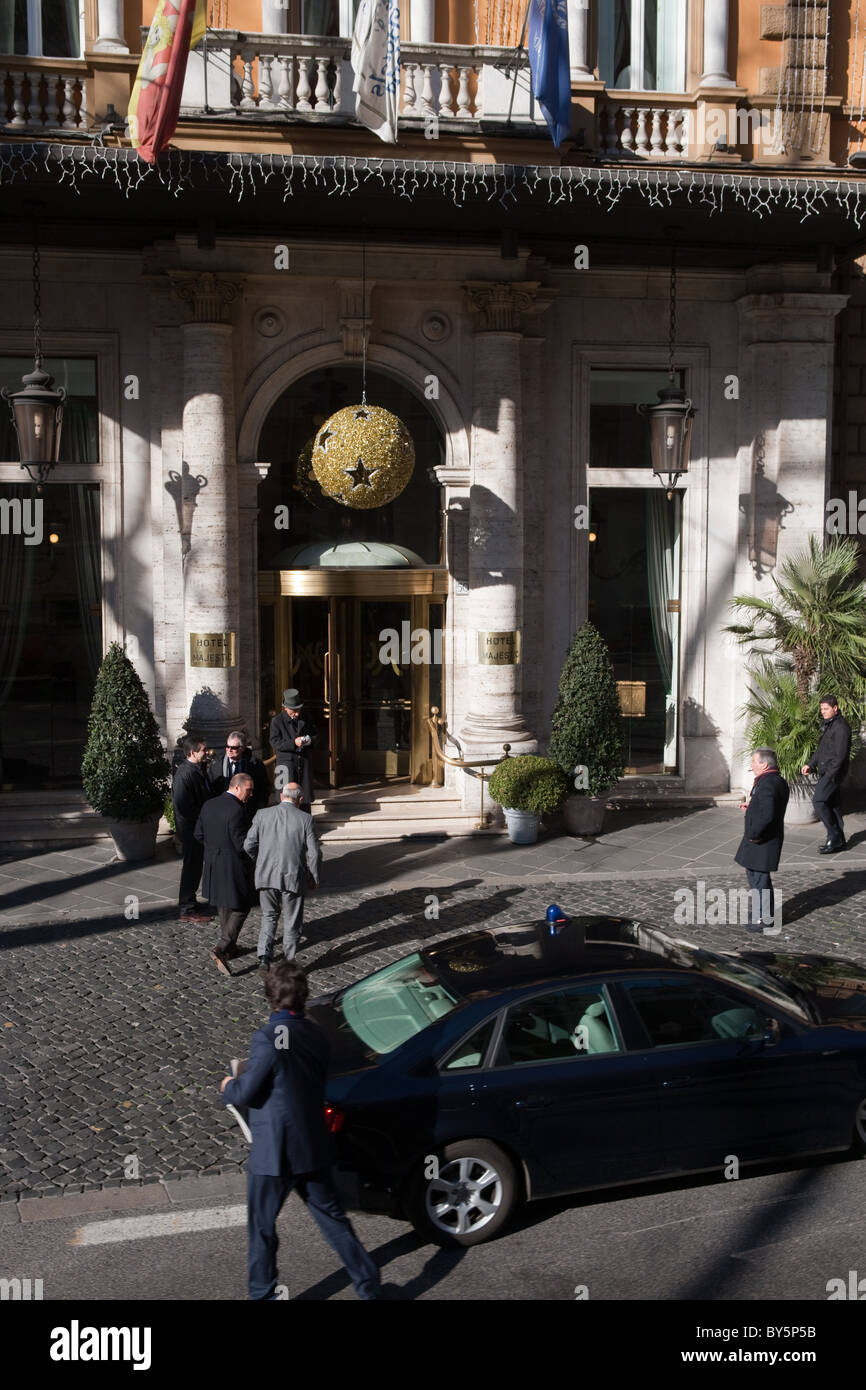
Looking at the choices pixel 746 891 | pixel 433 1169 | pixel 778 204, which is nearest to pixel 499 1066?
pixel 433 1169

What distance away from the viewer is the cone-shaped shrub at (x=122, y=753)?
47.6 feet

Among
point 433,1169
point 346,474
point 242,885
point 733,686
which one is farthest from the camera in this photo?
point 733,686

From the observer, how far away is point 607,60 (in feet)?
56.0

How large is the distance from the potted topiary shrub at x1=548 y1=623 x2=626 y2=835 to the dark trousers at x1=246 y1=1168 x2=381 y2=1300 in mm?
9760

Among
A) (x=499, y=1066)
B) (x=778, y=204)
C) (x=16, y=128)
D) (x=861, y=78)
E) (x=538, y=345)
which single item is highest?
(x=861, y=78)

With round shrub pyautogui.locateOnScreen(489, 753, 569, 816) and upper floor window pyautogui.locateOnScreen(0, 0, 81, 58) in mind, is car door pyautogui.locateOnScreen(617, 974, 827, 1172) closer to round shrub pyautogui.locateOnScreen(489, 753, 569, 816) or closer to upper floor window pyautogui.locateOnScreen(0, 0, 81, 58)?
round shrub pyautogui.locateOnScreen(489, 753, 569, 816)

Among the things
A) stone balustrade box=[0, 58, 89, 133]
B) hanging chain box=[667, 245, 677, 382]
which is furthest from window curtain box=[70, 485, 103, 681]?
hanging chain box=[667, 245, 677, 382]

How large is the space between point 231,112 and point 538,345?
453 cm

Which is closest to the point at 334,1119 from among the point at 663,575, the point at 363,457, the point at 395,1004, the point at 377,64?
the point at 395,1004

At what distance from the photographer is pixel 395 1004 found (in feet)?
25.6

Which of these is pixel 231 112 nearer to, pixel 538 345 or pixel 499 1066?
pixel 538 345

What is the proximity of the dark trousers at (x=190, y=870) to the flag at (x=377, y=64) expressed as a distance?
7405 mm

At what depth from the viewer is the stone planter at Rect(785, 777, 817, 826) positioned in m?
16.3

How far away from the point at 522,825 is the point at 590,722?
1.43m
